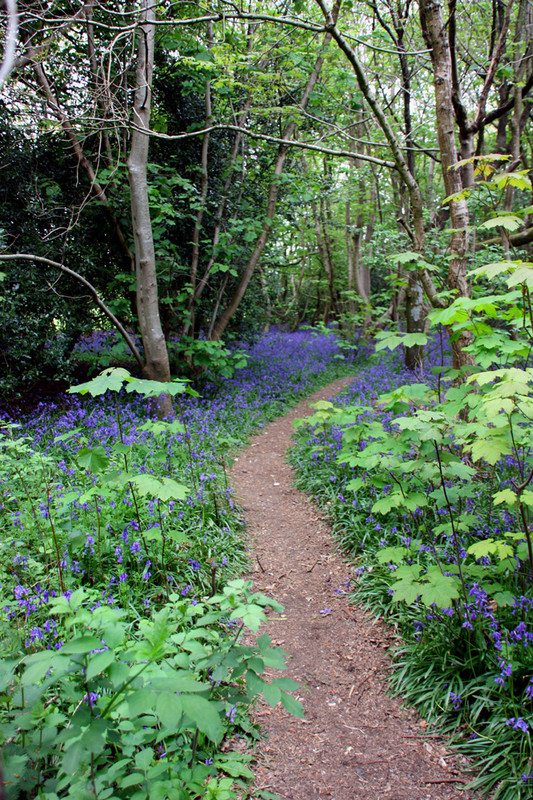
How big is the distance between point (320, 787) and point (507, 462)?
3.14 metres

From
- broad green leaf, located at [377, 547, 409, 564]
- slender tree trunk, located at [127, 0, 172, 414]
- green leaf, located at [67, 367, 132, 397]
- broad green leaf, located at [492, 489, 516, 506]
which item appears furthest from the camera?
slender tree trunk, located at [127, 0, 172, 414]

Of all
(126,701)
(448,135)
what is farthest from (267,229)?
(126,701)

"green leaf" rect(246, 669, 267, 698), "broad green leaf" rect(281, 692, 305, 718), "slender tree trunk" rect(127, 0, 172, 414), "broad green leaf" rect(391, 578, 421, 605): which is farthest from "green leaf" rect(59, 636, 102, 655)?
"slender tree trunk" rect(127, 0, 172, 414)

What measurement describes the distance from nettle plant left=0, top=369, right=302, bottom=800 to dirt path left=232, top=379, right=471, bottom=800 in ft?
0.97

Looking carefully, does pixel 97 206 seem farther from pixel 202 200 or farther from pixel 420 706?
pixel 420 706

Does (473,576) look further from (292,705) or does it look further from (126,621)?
(126,621)

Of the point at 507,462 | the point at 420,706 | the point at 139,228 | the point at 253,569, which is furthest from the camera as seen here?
the point at 139,228

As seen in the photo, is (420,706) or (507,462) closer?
(420,706)

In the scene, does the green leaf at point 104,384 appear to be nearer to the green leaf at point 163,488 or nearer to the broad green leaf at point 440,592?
the green leaf at point 163,488

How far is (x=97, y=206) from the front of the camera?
7.29m

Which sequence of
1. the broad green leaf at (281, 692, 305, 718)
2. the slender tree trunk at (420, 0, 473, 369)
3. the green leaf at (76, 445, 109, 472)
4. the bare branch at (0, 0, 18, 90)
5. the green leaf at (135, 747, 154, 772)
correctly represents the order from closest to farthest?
the bare branch at (0, 0, 18, 90), the broad green leaf at (281, 692, 305, 718), the green leaf at (135, 747, 154, 772), the green leaf at (76, 445, 109, 472), the slender tree trunk at (420, 0, 473, 369)

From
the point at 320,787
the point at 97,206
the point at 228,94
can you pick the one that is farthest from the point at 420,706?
the point at 228,94

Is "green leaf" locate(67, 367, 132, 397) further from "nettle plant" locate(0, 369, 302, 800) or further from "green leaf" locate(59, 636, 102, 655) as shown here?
"green leaf" locate(59, 636, 102, 655)

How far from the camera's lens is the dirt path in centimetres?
222
